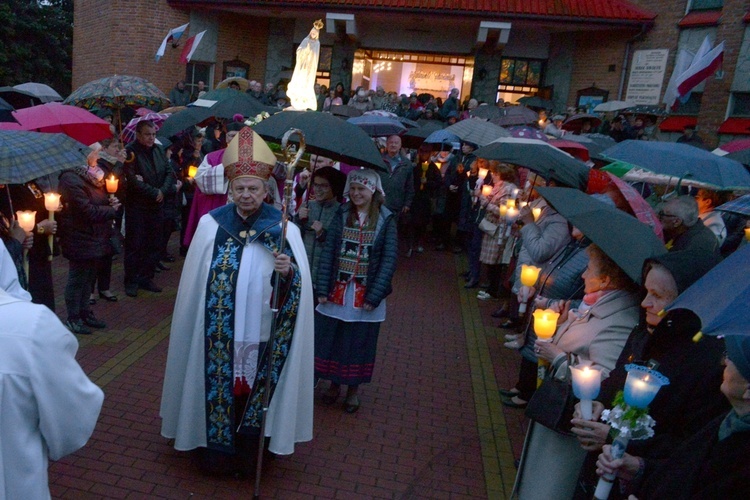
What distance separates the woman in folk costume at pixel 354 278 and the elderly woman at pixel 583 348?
1807 millimetres

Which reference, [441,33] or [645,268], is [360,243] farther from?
[441,33]

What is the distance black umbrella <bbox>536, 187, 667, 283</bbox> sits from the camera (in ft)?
10.1

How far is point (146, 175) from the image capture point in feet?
23.8

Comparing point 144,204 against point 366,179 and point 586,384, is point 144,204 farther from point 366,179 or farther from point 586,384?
point 586,384

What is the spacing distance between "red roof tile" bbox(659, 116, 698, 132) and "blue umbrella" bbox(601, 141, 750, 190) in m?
11.4

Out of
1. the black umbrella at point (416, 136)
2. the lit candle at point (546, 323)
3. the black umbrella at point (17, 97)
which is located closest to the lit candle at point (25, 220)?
the lit candle at point (546, 323)

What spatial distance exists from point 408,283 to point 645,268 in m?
6.53

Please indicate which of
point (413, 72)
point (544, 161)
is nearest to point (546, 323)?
point (544, 161)

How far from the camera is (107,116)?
32.2ft

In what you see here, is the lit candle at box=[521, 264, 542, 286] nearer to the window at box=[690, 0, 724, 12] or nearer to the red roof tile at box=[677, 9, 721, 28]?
the red roof tile at box=[677, 9, 721, 28]

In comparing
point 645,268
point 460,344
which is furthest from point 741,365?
point 460,344

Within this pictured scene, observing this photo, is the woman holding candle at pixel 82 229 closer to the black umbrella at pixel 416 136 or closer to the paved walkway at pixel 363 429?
the paved walkway at pixel 363 429

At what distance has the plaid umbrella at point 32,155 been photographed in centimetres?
357

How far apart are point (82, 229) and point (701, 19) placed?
15805 mm
